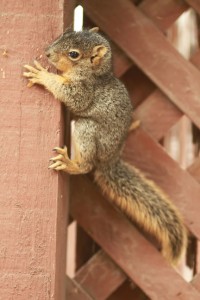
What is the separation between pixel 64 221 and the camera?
149cm

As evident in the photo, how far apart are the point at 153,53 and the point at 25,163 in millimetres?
507

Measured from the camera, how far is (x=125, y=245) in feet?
5.38

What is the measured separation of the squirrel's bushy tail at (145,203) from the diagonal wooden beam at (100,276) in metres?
0.13

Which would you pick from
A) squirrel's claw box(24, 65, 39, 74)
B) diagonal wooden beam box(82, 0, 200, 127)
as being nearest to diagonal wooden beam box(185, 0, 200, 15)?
diagonal wooden beam box(82, 0, 200, 127)

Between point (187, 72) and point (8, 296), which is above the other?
point (187, 72)

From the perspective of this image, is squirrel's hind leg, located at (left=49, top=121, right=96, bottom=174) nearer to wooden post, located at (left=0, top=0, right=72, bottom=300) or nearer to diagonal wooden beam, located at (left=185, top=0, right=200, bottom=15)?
wooden post, located at (left=0, top=0, right=72, bottom=300)

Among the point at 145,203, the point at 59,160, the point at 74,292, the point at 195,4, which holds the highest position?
the point at 195,4

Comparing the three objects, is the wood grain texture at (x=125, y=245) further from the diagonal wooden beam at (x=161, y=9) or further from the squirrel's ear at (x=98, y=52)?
the diagonal wooden beam at (x=161, y=9)

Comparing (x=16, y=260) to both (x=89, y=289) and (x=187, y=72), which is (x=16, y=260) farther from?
(x=187, y=72)

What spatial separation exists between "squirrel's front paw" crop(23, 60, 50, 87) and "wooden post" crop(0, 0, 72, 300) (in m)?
0.02

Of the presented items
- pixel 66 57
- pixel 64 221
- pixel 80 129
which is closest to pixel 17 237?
pixel 64 221

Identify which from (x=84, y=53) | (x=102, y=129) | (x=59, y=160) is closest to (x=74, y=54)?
(x=84, y=53)

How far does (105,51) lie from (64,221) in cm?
41

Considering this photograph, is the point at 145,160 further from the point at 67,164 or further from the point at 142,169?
A: the point at 67,164
